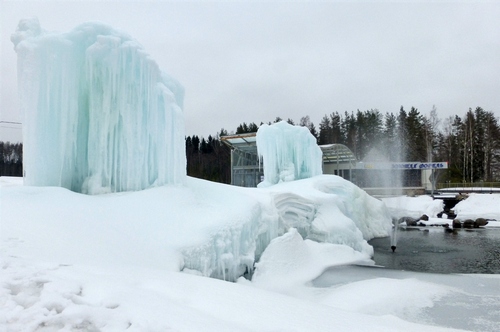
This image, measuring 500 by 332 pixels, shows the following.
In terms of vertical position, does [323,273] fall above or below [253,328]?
below

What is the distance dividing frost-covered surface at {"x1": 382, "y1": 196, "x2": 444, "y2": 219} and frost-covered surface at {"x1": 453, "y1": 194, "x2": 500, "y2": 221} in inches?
56.0

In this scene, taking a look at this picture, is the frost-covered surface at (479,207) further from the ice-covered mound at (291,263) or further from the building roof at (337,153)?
the ice-covered mound at (291,263)

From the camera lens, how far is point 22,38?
7.27m

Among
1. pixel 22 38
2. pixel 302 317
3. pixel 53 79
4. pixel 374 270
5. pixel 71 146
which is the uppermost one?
pixel 22 38

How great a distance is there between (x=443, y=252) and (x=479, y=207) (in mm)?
15772

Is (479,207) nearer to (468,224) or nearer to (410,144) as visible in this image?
(468,224)

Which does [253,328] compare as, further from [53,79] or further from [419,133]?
[419,133]

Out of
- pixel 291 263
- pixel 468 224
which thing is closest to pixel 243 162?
pixel 468 224

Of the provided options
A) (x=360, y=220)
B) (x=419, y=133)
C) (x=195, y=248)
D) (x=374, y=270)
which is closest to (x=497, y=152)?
(x=419, y=133)

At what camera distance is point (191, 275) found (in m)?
4.80

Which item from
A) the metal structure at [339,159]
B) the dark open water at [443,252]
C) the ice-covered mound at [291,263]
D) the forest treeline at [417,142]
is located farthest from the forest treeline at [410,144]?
the ice-covered mound at [291,263]

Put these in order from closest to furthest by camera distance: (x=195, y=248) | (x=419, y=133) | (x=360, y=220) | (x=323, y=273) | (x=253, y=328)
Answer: (x=253, y=328) → (x=195, y=248) → (x=323, y=273) → (x=360, y=220) → (x=419, y=133)

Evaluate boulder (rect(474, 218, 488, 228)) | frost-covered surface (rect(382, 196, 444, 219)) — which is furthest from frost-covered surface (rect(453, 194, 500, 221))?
boulder (rect(474, 218, 488, 228))

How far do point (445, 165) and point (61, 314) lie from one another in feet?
119
